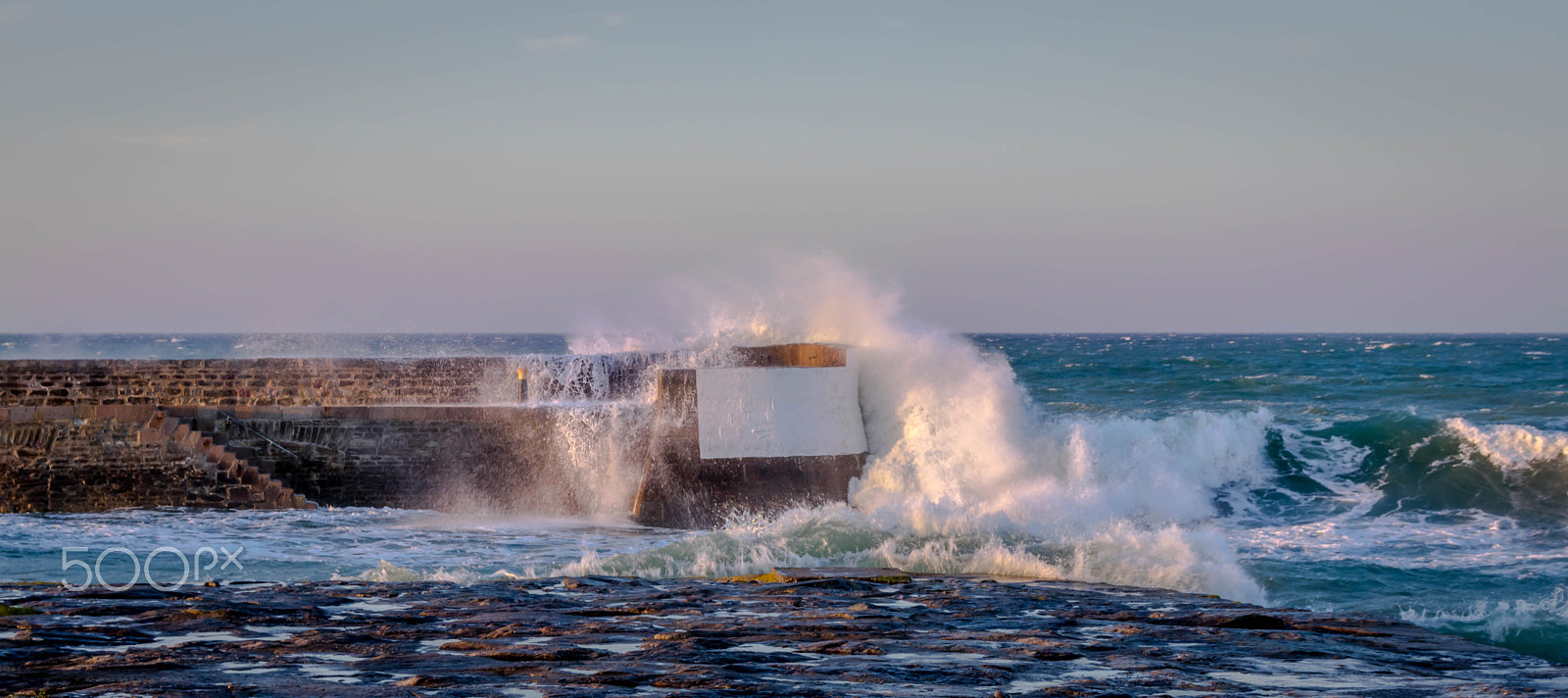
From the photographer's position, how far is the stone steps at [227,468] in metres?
12.9

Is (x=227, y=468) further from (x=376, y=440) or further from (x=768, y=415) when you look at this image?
(x=768, y=415)

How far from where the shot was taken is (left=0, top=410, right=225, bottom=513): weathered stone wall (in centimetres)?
1281

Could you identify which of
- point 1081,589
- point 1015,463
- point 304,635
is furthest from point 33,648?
point 1015,463

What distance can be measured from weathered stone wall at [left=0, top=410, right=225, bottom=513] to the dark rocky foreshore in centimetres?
619

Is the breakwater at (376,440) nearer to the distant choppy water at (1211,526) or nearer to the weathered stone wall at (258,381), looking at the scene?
the weathered stone wall at (258,381)

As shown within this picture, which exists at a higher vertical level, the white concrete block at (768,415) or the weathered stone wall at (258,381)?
the weathered stone wall at (258,381)

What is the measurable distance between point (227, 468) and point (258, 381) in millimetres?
1347

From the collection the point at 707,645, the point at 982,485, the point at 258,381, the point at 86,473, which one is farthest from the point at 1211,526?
the point at 86,473

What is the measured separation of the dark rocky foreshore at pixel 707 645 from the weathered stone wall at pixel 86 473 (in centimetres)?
619

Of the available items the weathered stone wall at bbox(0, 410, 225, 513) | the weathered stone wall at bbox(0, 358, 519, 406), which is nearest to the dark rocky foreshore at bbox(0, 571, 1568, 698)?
the weathered stone wall at bbox(0, 410, 225, 513)

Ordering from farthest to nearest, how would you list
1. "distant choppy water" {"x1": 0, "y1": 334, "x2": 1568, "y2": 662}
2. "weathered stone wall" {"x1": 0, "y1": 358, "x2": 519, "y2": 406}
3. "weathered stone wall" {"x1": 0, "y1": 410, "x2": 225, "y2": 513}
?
1. "weathered stone wall" {"x1": 0, "y1": 358, "x2": 519, "y2": 406}
2. "weathered stone wall" {"x1": 0, "y1": 410, "x2": 225, "y2": 513}
3. "distant choppy water" {"x1": 0, "y1": 334, "x2": 1568, "y2": 662}

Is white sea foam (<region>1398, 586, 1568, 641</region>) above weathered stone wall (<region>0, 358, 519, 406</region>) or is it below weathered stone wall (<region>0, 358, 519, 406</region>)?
below

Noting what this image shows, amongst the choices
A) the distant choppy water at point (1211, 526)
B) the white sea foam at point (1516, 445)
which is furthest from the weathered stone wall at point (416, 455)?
the white sea foam at point (1516, 445)

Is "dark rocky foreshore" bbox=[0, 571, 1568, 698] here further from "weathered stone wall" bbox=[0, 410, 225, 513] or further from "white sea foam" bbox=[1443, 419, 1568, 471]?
"white sea foam" bbox=[1443, 419, 1568, 471]
